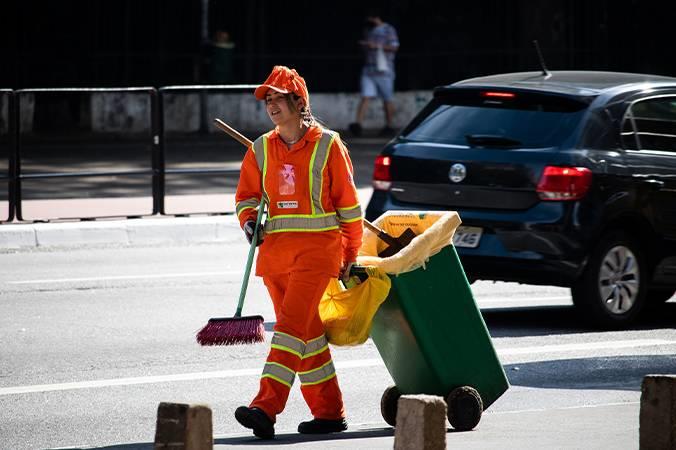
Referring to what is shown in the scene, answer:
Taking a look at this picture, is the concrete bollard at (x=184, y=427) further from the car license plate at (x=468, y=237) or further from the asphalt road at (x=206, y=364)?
the car license plate at (x=468, y=237)

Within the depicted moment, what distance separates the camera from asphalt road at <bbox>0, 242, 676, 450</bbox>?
7438mm

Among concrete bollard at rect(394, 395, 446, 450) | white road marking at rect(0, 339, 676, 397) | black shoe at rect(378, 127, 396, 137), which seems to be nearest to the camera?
concrete bollard at rect(394, 395, 446, 450)

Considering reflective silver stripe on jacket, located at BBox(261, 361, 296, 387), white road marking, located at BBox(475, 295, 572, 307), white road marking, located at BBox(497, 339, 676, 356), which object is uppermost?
reflective silver stripe on jacket, located at BBox(261, 361, 296, 387)

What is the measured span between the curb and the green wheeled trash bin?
26.5ft

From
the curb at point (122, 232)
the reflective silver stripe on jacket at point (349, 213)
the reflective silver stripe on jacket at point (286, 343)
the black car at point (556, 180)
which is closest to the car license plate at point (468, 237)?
the black car at point (556, 180)

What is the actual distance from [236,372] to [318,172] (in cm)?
224

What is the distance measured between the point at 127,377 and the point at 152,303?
2661mm

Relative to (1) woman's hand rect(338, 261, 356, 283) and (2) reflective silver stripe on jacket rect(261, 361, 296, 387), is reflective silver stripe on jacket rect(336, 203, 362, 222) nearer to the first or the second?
(1) woman's hand rect(338, 261, 356, 283)

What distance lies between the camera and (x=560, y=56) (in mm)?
28156

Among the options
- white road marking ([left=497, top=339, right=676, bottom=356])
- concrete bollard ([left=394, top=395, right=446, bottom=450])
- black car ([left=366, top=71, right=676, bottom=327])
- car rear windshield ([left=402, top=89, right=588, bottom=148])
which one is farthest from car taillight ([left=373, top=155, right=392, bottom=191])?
concrete bollard ([left=394, top=395, right=446, bottom=450])

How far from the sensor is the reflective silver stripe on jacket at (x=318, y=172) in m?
7.25

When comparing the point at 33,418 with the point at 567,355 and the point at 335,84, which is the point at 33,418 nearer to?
the point at 567,355

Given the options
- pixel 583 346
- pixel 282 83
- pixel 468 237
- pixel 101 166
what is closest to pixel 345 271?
pixel 282 83

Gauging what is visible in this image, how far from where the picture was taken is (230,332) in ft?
23.1
